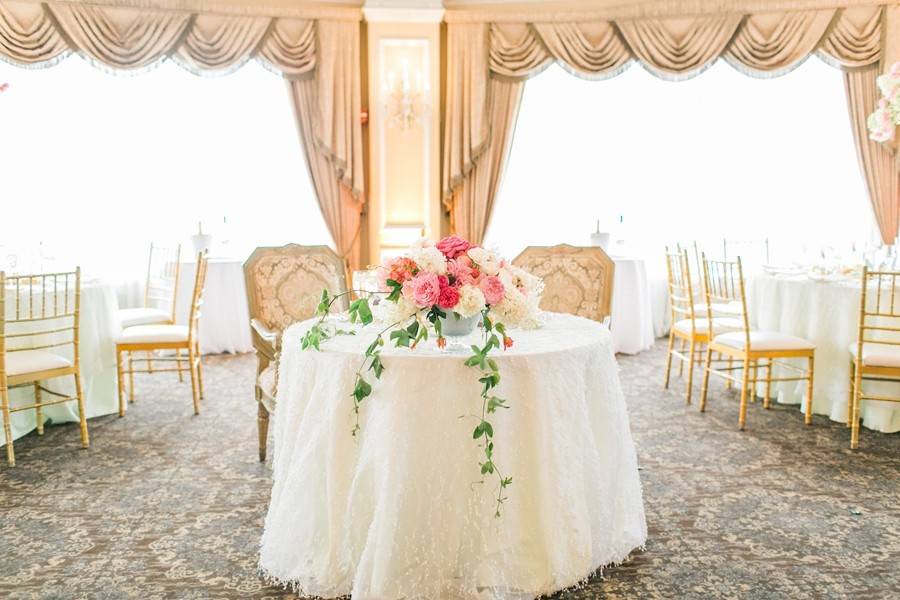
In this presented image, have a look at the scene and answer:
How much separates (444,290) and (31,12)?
571cm

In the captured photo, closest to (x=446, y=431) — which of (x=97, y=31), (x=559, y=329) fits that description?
(x=559, y=329)

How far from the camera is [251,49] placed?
6723 mm

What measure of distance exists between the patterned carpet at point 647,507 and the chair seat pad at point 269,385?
0.38 m

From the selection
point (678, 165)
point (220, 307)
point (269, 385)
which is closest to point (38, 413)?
point (269, 385)

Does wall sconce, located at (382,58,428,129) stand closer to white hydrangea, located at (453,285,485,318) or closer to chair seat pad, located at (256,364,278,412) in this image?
chair seat pad, located at (256,364,278,412)

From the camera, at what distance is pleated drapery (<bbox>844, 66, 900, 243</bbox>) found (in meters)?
6.88

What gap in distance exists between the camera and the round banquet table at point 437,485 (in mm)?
2412

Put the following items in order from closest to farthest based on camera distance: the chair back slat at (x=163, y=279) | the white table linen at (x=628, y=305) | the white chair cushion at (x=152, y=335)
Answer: the white chair cushion at (x=152, y=335) → the chair back slat at (x=163, y=279) → the white table linen at (x=628, y=305)

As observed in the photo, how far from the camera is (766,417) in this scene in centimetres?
477

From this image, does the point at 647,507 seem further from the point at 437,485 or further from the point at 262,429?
the point at 262,429

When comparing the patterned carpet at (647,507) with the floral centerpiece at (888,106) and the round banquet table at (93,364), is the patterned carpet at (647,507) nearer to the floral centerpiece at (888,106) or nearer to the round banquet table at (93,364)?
the round banquet table at (93,364)

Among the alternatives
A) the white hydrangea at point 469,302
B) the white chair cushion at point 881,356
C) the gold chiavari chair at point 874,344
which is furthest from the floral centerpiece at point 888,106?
the white hydrangea at point 469,302

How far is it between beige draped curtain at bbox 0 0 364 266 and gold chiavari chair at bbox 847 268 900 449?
4343 mm

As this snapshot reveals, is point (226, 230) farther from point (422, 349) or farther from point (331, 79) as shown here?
point (422, 349)
